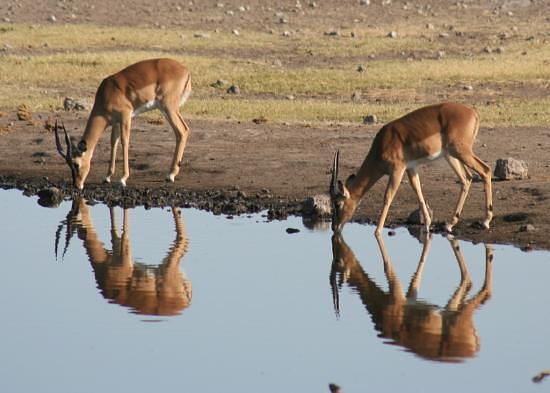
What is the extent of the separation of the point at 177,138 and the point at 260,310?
22.9ft

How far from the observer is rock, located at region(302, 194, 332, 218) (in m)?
14.7

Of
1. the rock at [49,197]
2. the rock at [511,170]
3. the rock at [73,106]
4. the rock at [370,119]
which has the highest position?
the rock at [511,170]

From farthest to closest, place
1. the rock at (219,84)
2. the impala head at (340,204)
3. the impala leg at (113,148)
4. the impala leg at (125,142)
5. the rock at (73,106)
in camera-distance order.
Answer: the rock at (219,84), the rock at (73,106), the impala leg at (113,148), the impala leg at (125,142), the impala head at (340,204)

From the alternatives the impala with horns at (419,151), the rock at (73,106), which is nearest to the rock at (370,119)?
the rock at (73,106)

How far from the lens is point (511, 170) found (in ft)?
51.9

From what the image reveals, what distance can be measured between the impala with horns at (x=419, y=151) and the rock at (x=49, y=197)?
418 centimetres

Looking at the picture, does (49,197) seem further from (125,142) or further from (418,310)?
(418,310)

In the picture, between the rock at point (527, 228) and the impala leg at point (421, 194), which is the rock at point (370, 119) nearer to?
the impala leg at point (421, 194)

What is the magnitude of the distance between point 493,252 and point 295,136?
7376 millimetres

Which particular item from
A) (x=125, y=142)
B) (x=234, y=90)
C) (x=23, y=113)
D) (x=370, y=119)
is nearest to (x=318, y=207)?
(x=125, y=142)

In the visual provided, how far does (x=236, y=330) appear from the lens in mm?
10000

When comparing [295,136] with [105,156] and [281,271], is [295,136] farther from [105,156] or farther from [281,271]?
[281,271]

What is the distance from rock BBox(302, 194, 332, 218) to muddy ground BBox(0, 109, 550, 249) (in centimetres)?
23

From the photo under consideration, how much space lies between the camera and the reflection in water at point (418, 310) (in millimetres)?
9531
